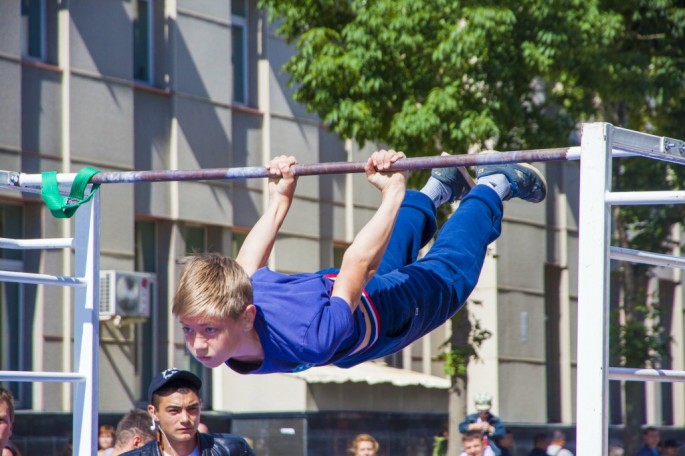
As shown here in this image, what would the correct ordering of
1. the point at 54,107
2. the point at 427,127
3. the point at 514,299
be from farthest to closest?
the point at 514,299, the point at 54,107, the point at 427,127

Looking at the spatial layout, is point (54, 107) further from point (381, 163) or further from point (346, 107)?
point (381, 163)

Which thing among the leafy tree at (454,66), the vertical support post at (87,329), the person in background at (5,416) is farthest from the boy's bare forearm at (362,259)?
the leafy tree at (454,66)

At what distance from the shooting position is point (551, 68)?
12.7 metres

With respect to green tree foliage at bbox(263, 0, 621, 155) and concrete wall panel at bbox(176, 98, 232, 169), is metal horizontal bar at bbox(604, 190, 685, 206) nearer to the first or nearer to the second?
green tree foliage at bbox(263, 0, 621, 155)

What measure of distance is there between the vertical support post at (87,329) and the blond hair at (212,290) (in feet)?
3.30

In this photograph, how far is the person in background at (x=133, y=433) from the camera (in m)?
6.35

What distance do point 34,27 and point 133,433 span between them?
8092mm

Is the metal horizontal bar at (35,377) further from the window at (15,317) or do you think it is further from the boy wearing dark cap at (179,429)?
the window at (15,317)

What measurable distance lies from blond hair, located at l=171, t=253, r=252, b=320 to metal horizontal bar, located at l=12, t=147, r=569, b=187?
54 cm

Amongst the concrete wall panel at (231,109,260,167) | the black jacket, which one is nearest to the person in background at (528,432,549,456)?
the concrete wall panel at (231,109,260,167)

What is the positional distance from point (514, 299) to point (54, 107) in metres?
9.05

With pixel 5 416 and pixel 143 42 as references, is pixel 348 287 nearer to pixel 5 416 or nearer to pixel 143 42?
pixel 5 416

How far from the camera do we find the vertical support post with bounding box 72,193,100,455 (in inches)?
215

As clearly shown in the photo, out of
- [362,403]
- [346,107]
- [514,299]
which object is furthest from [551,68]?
[514,299]
